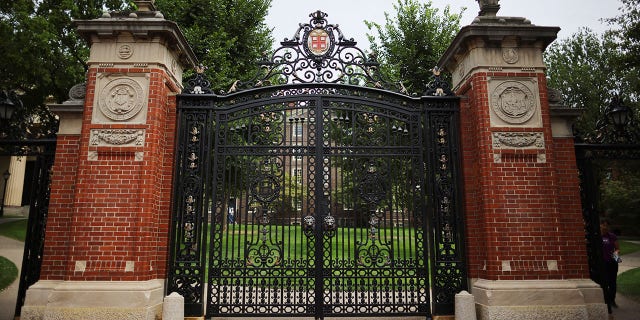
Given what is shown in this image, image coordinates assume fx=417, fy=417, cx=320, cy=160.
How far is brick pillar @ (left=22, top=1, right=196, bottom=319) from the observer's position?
222 inches

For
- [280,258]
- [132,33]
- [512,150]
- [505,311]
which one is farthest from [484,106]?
[132,33]

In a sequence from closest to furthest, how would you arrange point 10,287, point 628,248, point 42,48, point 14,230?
point 10,287 < point 42,48 < point 14,230 < point 628,248

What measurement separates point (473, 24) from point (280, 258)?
183 inches

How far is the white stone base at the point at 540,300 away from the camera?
5.62 m

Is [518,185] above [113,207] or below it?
above

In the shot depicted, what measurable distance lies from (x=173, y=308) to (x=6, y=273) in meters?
8.35

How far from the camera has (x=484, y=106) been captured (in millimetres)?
6266

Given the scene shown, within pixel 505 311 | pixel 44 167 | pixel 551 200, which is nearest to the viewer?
pixel 505 311

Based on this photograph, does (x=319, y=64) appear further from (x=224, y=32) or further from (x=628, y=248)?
(x=628, y=248)

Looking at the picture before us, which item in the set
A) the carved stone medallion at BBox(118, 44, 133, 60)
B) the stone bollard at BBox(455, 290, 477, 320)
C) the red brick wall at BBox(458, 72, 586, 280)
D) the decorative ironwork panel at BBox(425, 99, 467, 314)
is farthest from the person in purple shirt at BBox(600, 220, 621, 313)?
the carved stone medallion at BBox(118, 44, 133, 60)

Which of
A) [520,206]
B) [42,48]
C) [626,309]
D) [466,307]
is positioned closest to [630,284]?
[626,309]

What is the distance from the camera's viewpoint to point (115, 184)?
5934 millimetres

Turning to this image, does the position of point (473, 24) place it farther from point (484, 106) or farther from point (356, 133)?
point (356, 133)

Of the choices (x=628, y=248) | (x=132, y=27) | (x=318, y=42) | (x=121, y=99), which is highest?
(x=318, y=42)
